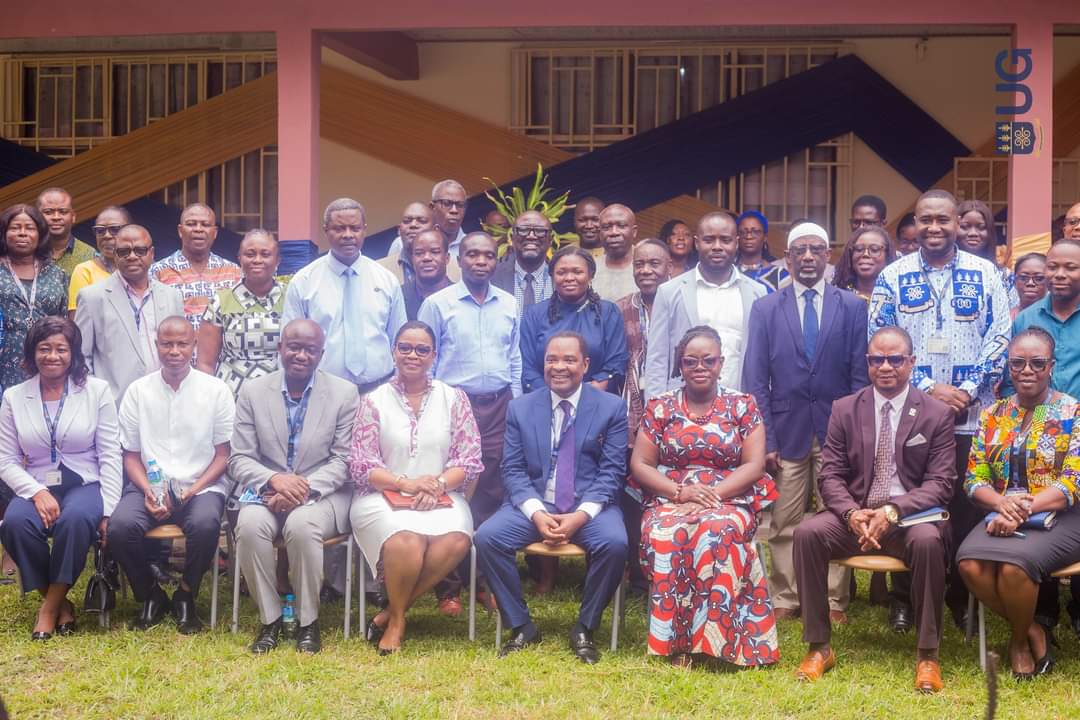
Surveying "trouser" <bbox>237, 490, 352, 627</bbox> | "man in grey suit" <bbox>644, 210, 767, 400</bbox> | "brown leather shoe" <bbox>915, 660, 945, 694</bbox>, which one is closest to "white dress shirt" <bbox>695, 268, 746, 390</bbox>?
"man in grey suit" <bbox>644, 210, 767, 400</bbox>

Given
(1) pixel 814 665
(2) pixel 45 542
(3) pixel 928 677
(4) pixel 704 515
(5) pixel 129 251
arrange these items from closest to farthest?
1. (3) pixel 928 677
2. (1) pixel 814 665
3. (4) pixel 704 515
4. (2) pixel 45 542
5. (5) pixel 129 251

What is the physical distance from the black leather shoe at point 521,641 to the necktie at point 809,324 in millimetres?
1975

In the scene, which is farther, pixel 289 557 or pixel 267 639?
pixel 289 557

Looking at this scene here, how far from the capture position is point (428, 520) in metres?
6.05

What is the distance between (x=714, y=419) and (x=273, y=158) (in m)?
7.27

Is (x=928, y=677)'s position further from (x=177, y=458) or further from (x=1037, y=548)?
(x=177, y=458)

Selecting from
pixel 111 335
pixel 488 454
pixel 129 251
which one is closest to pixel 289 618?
pixel 488 454

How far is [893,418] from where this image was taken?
5.83 meters

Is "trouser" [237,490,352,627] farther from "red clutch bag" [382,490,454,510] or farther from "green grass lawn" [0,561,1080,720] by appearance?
"red clutch bag" [382,490,454,510]

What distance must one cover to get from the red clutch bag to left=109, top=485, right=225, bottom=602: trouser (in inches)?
35.2

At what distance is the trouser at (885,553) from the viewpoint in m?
5.47

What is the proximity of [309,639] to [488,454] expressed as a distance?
4.74 feet

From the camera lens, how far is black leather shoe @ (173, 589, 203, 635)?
20.1 ft

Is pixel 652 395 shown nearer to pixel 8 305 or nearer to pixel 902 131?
pixel 8 305
